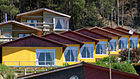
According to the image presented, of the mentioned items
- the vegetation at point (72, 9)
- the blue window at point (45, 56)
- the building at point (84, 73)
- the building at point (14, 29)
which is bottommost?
the building at point (84, 73)

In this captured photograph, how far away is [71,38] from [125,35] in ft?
43.8

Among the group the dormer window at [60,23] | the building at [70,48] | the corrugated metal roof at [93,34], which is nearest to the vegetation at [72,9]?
the dormer window at [60,23]

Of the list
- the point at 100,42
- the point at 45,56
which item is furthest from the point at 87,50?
the point at 45,56

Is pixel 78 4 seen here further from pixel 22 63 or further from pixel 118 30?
pixel 22 63

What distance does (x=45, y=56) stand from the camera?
2906 centimetres

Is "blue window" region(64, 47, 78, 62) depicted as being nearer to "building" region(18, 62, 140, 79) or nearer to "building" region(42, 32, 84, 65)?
"building" region(42, 32, 84, 65)

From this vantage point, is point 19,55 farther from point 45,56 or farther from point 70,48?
point 70,48

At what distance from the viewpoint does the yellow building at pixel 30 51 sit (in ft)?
93.0

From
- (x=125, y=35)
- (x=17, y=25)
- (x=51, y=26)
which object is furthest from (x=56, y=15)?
(x=125, y=35)

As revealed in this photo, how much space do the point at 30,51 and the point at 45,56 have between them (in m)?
1.64

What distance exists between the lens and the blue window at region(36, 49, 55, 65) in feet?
94.5

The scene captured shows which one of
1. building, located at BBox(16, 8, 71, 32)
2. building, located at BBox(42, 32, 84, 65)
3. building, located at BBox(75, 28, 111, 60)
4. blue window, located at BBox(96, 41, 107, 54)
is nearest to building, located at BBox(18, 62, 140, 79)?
building, located at BBox(42, 32, 84, 65)

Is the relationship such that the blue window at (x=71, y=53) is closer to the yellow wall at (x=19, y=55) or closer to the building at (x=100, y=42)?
the yellow wall at (x=19, y=55)

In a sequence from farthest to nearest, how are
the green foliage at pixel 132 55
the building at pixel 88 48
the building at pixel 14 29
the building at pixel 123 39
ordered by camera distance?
the building at pixel 123 39
the building at pixel 14 29
the green foliage at pixel 132 55
the building at pixel 88 48
